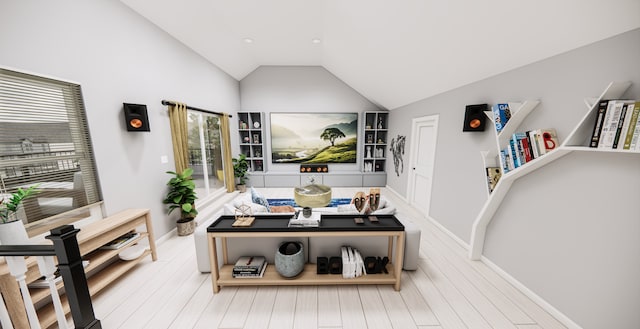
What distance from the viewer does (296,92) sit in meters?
5.75

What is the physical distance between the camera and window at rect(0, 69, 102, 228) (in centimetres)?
151

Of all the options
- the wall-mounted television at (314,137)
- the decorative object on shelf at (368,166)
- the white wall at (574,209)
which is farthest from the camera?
the decorative object on shelf at (368,166)

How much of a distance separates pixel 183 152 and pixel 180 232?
1247 mm

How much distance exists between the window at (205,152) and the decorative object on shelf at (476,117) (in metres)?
4.32

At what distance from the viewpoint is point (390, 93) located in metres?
4.46

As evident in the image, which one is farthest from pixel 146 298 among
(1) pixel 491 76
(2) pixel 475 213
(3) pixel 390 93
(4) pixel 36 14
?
(3) pixel 390 93

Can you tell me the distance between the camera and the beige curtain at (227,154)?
4801 millimetres

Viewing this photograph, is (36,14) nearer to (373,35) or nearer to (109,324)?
(109,324)

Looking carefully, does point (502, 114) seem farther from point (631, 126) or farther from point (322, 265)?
point (322, 265)

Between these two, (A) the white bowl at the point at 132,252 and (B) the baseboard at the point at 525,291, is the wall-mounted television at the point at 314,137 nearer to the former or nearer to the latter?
(B) the baseboard at the point at 525,291

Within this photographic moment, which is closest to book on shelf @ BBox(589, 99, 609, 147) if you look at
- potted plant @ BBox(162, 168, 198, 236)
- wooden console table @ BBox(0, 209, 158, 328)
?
wooden console table @ BBox(0, 209, 158, 328)

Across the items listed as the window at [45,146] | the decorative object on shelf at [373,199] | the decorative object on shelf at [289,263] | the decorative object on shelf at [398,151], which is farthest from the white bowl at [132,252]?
the decorative object on shelf at [398,151]

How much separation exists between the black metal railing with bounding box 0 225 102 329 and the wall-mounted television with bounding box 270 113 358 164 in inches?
198

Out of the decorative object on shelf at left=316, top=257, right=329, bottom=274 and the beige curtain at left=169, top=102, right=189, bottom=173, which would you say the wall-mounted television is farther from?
the decorative object on shelf at left=316, top=257, right=329, bottom=274
